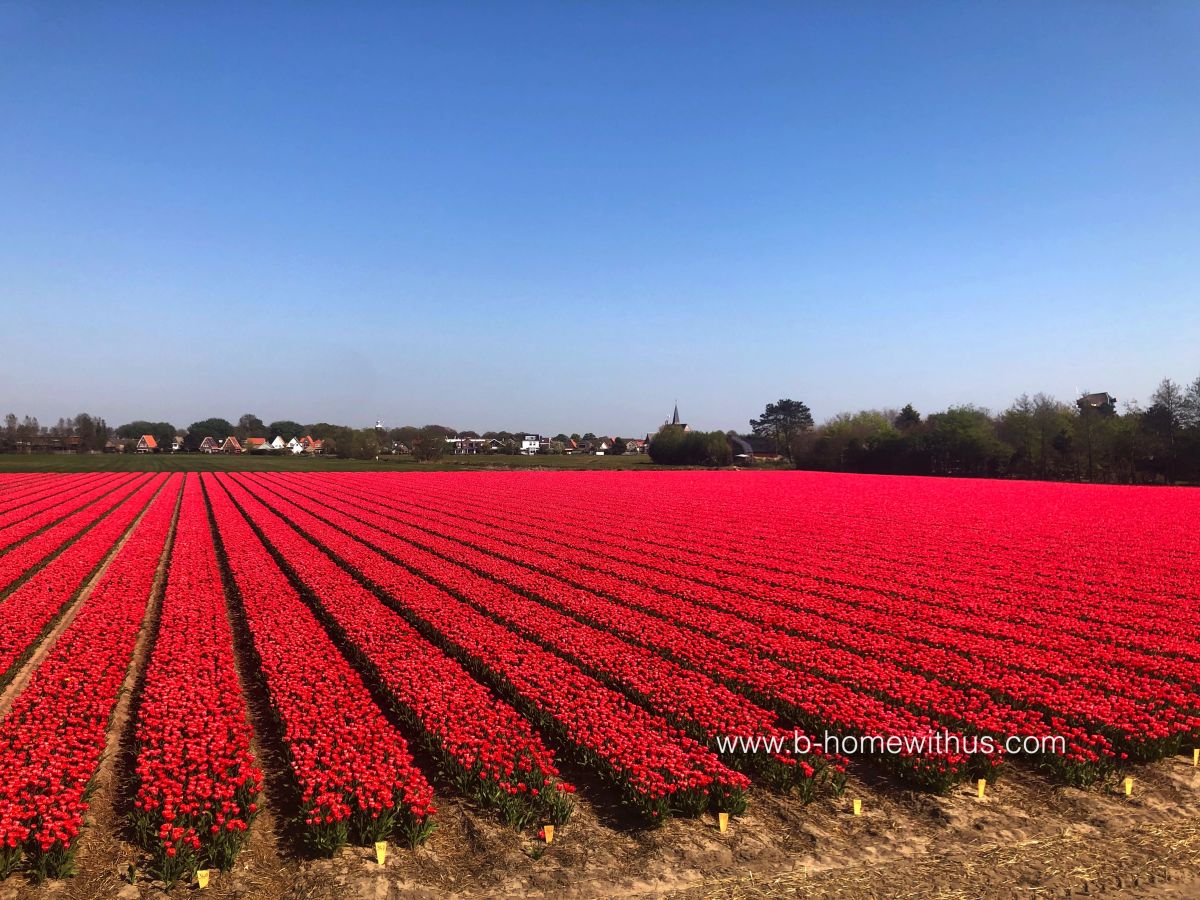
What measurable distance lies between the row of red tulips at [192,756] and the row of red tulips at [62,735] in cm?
49

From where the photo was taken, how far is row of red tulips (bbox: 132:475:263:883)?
6387 mm

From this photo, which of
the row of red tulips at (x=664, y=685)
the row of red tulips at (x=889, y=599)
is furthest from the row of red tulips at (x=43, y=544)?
the row of red tulips at (x=889, y=599)

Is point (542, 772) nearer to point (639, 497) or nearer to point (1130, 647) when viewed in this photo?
point (1130, 647)

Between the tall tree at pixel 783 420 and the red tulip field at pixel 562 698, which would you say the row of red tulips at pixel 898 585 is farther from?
the tall tree at pixel 783 420

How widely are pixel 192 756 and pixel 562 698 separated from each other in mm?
4432

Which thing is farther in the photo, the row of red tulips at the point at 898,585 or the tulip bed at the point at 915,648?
the row of red tulips at the point at 898,585

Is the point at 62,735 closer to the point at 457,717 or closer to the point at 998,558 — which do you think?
the point at 457,717

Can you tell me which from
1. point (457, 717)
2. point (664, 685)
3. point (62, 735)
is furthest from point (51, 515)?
point (664, 685)

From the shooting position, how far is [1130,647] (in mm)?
12336

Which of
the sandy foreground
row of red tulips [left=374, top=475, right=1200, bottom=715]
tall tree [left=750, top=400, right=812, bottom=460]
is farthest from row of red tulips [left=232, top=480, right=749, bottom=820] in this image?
tall tree [left=750, top=400, right=812, bottom=460]

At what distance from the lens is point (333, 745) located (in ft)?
27.0

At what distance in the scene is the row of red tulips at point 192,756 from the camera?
21.0 ft

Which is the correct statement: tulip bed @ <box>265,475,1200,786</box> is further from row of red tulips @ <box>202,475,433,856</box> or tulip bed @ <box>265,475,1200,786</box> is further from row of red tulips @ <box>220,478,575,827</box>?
row of red tulips @ <box>202,475,433,856</box>

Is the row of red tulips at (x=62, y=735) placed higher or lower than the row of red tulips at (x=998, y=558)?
lower
